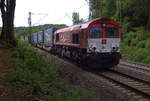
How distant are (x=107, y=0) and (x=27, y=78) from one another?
32.2 meters

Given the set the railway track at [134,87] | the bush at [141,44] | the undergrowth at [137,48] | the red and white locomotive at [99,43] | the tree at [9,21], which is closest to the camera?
the railway track at [134,87]

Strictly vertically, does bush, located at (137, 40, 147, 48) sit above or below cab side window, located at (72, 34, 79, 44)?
below

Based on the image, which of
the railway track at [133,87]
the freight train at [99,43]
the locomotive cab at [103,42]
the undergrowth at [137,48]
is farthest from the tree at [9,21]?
the undergrowth at [137,48]

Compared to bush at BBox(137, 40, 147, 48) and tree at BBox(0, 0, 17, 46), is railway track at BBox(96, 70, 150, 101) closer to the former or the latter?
tree at BBox(0, 0, 17, 46)

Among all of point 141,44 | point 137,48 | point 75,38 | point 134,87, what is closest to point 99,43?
point 75,38

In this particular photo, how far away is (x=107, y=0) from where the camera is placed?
35.7 m

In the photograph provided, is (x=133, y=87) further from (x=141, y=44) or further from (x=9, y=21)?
(x=141, y=44)

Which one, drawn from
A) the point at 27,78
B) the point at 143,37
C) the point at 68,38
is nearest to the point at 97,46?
the point at 68,38

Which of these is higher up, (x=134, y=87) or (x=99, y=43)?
(x=99, y=43)

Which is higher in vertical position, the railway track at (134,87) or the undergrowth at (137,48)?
the undergrowth at (137,48)

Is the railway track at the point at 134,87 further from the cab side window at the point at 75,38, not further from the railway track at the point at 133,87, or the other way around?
the cab side window at the point at 75,38

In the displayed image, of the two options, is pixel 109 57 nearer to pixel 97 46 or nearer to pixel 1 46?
pixel 97 46

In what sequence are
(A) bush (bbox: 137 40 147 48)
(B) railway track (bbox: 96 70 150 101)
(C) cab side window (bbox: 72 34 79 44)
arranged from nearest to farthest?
(B) railway track (bbox: 96 70 150 101) < (C) cab side window (bbox: 72 34 79 44) < (A) bush (bbox: 137 40 147 48)

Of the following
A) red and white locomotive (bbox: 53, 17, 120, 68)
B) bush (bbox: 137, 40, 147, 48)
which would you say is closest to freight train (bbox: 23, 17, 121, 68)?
red and white locomotive (bbox: 53, 17, 120, 68)
